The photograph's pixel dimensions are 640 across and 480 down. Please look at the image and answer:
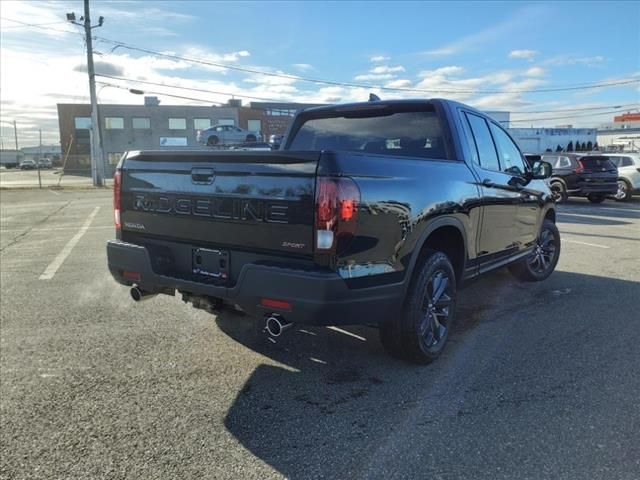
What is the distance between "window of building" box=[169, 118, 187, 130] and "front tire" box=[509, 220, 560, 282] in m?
54.9

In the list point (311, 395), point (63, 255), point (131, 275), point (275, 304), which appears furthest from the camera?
point (63, 255)

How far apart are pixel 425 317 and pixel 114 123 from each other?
2262 inches

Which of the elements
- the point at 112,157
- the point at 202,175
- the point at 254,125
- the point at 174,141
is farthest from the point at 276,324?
the point at 254,125

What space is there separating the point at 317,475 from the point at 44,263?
6.37 metres

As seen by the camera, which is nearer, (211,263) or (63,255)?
(211,263)

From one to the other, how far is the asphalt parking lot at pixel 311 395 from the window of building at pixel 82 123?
58.8 meters

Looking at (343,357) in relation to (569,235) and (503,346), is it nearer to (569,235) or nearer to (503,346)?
(503,346)

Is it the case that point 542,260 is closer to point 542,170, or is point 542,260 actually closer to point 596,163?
point 542,170

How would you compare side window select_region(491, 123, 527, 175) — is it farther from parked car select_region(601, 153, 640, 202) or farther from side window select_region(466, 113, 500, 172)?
parked car select_region(601, 153, 640, 202)

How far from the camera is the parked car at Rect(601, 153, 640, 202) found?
18109 mm

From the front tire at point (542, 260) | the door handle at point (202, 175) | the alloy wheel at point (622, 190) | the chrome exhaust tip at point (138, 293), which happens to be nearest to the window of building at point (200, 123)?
the alloy wheel at point (622, 190)

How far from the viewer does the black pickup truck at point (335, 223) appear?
292cm

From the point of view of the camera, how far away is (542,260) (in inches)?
252

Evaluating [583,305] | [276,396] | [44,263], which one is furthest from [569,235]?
[44,263]
